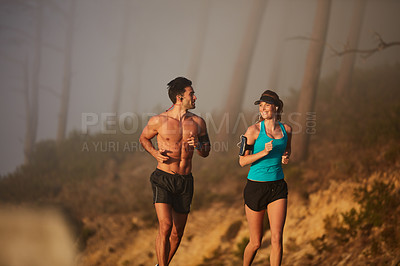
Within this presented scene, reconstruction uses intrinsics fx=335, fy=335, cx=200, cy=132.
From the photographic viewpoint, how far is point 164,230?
4203 mm

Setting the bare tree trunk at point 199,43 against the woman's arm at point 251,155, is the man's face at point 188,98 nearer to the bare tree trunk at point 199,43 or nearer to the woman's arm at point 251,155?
the woman's arm at point 251,155

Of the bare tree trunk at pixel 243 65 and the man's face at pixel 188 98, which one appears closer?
the man's face at pixel 188 98

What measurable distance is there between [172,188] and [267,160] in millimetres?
1282

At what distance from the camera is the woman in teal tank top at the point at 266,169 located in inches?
158

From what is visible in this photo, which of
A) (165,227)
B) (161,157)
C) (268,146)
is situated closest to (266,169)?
(268,146)

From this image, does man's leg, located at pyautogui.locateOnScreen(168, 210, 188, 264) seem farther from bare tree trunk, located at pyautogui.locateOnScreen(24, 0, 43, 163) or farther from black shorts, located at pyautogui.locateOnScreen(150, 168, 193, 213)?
bare tree trunk, located at pyautogui.locateOnScreen(24, 0, 43, 163)

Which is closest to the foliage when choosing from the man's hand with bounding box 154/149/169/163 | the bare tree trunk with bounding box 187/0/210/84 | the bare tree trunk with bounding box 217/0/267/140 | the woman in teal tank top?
the woman in teal tank top

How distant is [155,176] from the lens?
4438 mm

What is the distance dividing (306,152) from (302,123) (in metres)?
0.91

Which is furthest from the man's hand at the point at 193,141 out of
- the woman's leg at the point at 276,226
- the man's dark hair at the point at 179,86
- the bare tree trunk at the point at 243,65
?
the bare tree trunk at the point at 243,65

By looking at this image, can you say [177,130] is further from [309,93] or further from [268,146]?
[309,93]

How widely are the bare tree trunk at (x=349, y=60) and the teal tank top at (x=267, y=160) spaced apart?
9.51 metres

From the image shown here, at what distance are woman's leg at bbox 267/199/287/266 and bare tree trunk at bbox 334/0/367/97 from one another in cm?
971

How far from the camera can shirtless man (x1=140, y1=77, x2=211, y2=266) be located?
431 cm
